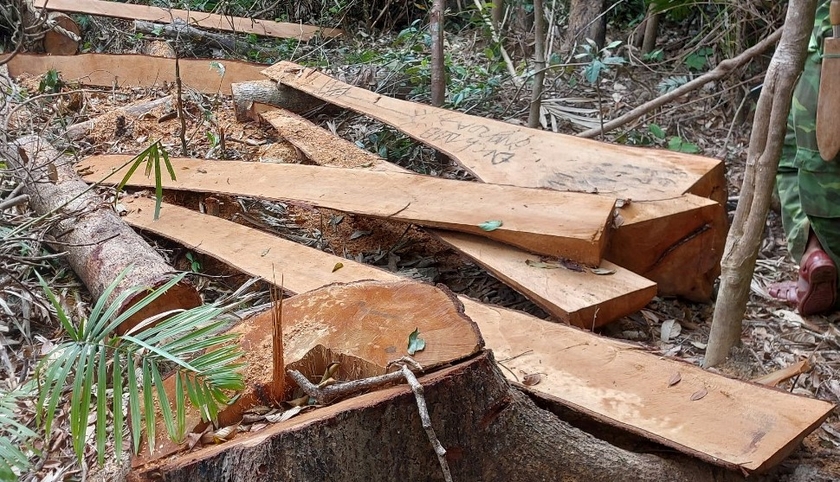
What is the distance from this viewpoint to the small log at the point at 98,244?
2643mm

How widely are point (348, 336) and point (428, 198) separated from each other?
146cm

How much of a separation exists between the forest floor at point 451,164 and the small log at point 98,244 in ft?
0.63

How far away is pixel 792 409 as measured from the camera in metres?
2.02

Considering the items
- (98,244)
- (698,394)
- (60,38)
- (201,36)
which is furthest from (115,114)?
(698,394)

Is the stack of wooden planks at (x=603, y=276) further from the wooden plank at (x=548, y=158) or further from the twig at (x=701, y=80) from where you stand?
the twig at (x=701, y=80)

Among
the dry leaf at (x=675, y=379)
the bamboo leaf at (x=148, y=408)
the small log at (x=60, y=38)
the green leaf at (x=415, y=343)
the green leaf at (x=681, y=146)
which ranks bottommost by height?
the dry leaf at (x=675, y=379)

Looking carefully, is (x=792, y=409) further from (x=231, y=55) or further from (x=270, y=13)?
(x=270, y=13)

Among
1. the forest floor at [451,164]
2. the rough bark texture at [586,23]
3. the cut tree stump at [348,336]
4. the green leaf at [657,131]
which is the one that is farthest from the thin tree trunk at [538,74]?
the cut tree stump at [348,336]

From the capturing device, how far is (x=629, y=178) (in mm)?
3189

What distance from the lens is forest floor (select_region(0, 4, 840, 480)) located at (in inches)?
109

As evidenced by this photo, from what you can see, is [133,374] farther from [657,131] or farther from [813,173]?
[657,131]

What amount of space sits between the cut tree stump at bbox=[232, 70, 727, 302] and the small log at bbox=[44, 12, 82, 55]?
372cm

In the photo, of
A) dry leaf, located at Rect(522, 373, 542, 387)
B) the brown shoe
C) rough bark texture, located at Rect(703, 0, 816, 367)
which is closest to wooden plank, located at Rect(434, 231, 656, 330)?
rough bark texture, located at Rect(703, 0, 816, 367)

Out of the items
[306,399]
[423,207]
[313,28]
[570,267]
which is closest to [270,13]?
[313,28]
